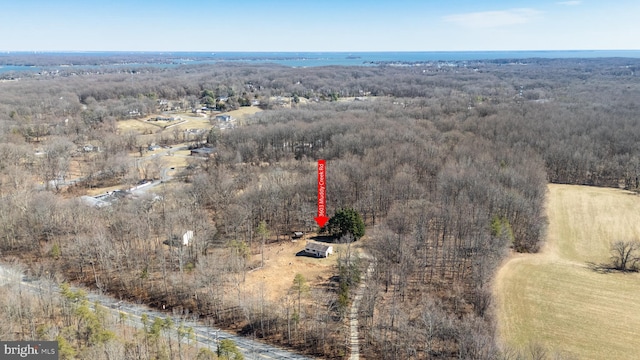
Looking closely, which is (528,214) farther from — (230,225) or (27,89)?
(27,89)

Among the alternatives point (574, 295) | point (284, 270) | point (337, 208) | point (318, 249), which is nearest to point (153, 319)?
point (284, 270)

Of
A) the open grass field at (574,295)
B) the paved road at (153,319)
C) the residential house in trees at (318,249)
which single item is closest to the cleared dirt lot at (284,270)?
the residential house in trees at (318,249)

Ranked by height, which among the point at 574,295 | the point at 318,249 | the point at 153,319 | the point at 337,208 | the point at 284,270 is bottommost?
the point at 153,319

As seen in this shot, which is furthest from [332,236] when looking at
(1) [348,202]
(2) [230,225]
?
(2) [230,225]

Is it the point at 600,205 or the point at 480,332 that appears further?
the point at 600,205

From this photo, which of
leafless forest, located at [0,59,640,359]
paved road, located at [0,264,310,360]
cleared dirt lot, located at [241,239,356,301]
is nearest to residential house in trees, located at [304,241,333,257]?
cleared dirt lot, located at [241,239,356,301]

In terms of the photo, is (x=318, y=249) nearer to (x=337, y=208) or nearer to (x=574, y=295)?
(x=337, y=208)

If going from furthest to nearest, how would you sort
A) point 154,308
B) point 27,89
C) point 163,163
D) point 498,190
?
point 27,89
point 163,163
point 498,190
point 154,308

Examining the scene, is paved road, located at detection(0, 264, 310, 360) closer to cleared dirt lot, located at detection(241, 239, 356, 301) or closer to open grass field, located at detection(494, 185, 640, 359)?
cleared dirt lot, located at detection(241, 239, 356, 301)
